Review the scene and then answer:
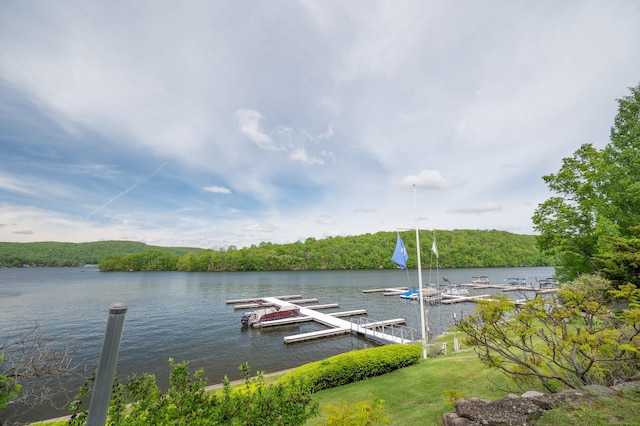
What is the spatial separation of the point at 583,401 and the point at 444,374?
515 cm

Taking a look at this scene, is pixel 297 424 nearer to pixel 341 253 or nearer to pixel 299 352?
pixel 299 352

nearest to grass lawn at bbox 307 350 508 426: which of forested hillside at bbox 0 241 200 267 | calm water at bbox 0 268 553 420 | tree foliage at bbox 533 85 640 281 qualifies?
calm water at bbox 0 268 553 420

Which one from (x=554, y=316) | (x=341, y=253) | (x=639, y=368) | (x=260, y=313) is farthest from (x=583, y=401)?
(x=341, y=253)

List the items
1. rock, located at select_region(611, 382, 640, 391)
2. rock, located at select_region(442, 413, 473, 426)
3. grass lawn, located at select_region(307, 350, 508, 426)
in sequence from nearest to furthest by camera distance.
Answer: rock, located at select_region(442, 413, 473, 426)
rock, located at select_region(611, 382, 640, 391)
grass lawn, located at select_region(307, 350, 508, 426)

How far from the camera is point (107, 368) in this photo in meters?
1.84

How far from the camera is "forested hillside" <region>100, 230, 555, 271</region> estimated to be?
105438 millimetres

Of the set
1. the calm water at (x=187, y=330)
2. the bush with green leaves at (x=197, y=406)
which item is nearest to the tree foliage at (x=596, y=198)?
the calm water at (x=187, y=330)

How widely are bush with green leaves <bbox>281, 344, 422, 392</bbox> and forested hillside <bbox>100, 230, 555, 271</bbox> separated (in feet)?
304

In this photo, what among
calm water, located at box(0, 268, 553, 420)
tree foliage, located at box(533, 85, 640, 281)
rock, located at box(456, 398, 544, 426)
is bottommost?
calm water, located at box(0, 268, 553, 420)

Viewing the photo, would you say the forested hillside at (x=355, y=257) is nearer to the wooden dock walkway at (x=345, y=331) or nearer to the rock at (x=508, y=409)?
the wooden dock walkway at (x=345, y=331)

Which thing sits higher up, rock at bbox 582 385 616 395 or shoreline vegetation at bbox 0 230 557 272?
shoreline vegetation at bbox 0 230 557 272

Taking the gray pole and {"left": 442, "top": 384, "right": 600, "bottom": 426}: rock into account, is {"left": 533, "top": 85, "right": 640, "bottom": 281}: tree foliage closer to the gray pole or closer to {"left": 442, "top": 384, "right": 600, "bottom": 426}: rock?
{"left": 442, "top": 384, "right": 600, "bottom": 426}: rock

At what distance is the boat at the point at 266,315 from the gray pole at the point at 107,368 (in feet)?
→ 86.5

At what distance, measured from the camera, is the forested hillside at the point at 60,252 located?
147m
